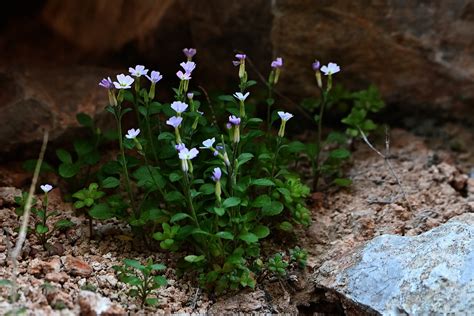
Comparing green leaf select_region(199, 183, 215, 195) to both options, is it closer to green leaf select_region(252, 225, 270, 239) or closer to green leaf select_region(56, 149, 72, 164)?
green leaf select_region(252, 225, 270, 239)

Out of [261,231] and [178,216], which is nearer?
[178,216]

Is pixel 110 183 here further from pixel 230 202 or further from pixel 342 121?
pixel 342 121

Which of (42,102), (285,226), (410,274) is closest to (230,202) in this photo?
(285,226)

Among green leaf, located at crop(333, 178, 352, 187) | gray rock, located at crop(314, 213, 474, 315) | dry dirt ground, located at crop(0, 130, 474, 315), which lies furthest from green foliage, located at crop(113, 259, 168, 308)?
green leaf, located at crop(333, 178, 352, 187)

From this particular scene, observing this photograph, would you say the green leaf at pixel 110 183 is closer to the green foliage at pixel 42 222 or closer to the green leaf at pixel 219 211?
the green foliage at pixel 42 222

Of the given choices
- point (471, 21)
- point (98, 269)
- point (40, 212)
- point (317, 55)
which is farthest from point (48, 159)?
point (471, 21)

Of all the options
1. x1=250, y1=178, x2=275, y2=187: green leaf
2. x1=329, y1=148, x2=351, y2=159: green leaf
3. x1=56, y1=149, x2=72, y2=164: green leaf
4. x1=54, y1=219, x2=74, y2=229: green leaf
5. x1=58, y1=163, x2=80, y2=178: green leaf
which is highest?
x1=250, y1=178, x2=275, y2=187: green leaf
